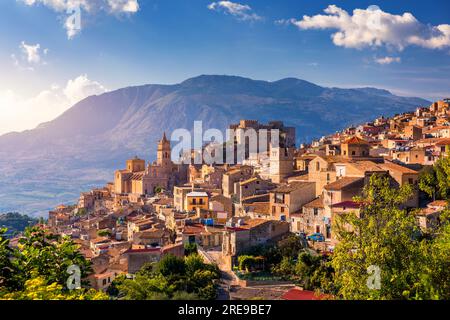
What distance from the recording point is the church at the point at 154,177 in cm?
6369

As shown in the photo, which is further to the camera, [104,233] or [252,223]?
[104,233]

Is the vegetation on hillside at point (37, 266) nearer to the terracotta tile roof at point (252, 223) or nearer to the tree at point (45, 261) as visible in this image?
the tree at point (45, 261)

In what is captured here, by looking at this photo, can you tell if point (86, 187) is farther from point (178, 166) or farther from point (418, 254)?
point (418, 254)

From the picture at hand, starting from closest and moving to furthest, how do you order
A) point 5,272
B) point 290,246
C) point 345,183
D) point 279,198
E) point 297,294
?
point 5,272
point 297,294
point 290,246
point 345,183
point 279,198

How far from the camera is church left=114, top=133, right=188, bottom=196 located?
63.7m

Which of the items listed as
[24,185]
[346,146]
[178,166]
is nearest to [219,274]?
[346,146]

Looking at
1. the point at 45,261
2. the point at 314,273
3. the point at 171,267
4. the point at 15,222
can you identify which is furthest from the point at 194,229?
the point at 15,222

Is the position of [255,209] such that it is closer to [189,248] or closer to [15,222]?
[189,248]

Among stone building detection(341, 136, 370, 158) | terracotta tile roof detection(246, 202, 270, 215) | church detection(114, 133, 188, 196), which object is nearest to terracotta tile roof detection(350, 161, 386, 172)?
stone building detection(341, 136, 370, 158)

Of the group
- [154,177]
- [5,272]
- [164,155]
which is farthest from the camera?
[164,155]

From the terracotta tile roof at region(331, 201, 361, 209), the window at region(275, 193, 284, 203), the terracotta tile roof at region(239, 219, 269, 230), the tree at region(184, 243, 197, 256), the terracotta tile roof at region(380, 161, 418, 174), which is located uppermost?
the terracotta tile roof at region(380, 161, 418, 174)

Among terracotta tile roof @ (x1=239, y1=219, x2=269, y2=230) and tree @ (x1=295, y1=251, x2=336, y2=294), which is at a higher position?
terracotta tile roof @ (x1=239, y1=219, x2=269, y2=230)

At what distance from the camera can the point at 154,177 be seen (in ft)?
211

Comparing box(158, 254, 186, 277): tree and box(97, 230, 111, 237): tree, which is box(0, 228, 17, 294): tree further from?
box(97, 230, 111, 237): tree
